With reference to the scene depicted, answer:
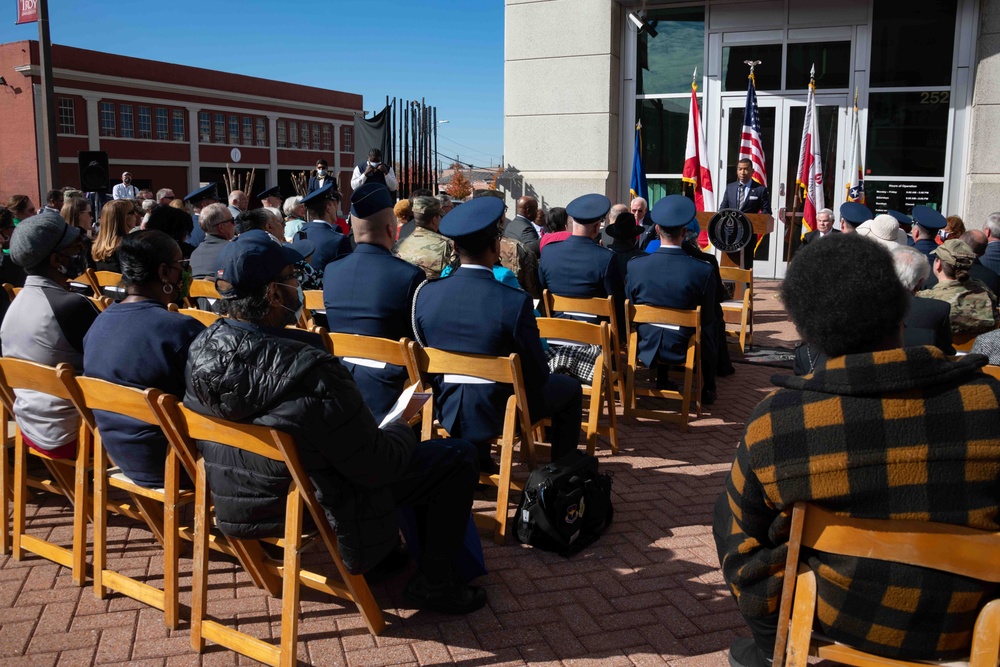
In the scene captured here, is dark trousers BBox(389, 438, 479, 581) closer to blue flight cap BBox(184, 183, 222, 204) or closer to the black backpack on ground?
the black backpack on ground

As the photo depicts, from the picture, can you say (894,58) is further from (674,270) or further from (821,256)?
(821,256)

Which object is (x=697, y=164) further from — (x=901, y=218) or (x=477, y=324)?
(x=477, y=324)

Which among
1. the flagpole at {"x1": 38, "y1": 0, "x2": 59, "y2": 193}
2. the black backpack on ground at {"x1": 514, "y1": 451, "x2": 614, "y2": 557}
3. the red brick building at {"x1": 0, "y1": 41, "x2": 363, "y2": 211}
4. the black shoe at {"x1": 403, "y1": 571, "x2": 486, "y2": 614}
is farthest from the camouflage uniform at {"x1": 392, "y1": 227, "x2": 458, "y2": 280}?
the red brick building at {"x1": 0, "y1": 41, "x2": 363, "y2": 211}

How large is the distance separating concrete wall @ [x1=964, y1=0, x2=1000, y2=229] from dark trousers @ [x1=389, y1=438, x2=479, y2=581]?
1043cm

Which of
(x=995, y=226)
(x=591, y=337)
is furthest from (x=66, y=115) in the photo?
(x=995, y=226)

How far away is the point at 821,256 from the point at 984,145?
10773 millimetres

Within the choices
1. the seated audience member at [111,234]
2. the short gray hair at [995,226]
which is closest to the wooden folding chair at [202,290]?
the seated audience member at [111,234]

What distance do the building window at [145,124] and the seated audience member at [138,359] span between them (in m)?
40.3

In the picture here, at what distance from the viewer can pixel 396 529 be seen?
2.87m

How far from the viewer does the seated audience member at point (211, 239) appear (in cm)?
610

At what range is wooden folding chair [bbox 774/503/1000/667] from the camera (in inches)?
77.9

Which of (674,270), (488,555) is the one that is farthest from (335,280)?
(674,270)

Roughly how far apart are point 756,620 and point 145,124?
42.8 meters

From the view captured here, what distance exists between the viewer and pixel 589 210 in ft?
18.5
